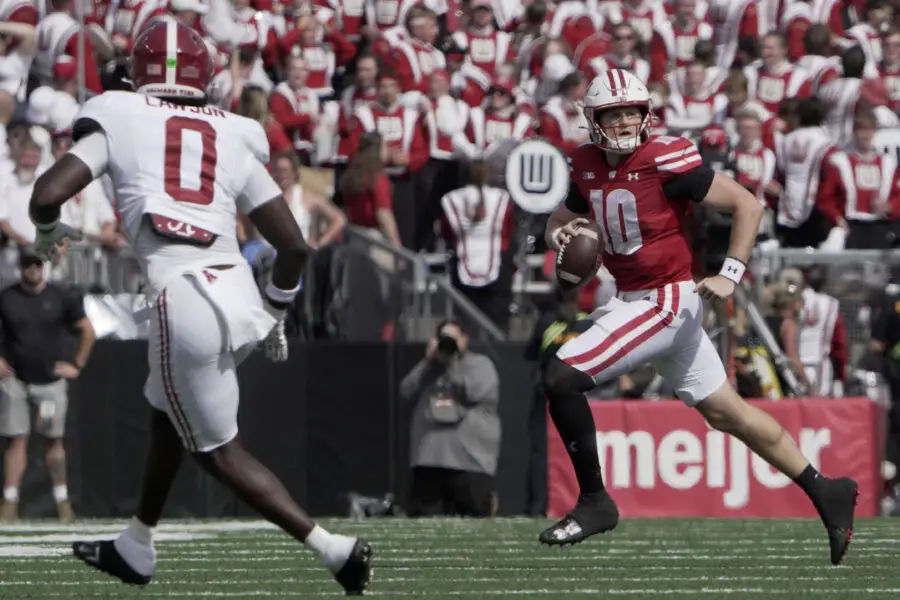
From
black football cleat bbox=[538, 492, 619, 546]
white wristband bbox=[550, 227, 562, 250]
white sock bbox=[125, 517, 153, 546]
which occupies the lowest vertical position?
black football cleat bbox=[538, 492, 619, 546]

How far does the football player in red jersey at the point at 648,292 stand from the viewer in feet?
26.0

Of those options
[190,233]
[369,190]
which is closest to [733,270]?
[190,233]

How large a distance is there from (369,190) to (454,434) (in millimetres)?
2378

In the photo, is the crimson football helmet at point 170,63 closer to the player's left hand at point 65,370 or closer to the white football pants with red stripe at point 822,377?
the player's left hand at point 65,370

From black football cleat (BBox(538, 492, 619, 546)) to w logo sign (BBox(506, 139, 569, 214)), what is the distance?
6.24m

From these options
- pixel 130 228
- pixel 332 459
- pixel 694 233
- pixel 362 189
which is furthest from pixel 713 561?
pixel 362 189

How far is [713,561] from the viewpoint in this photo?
8156mm

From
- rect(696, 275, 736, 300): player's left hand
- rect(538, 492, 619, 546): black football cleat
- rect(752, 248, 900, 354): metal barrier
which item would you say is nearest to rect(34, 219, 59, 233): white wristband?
rect(538, 492, 619, 546): black football cleat

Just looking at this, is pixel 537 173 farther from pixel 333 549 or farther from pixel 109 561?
pixel 333 549

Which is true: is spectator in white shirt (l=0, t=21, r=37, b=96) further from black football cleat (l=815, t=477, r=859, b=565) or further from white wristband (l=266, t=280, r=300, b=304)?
white wristband (l=266, t=280, r=300, b=304)

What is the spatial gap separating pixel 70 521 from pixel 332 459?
Result: 5.87 ft

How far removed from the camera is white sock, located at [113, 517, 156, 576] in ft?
22.0

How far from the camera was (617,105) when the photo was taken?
808 centimetres

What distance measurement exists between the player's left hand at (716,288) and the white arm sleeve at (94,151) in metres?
2.34
